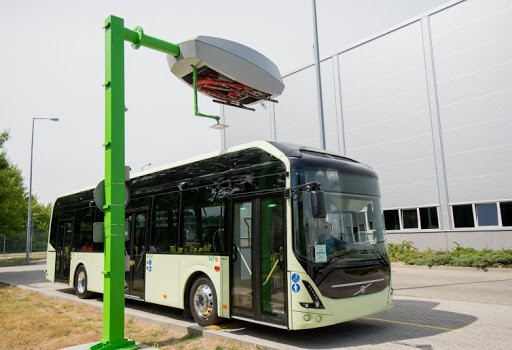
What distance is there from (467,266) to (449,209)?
17.2ft

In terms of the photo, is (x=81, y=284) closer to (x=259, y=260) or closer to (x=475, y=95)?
(x=259, y=260)

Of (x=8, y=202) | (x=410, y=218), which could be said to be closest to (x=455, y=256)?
(x=410, y=218)

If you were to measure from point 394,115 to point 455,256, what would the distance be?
9594mm

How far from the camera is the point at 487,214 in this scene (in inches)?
855

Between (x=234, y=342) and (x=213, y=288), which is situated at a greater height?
(x=213, y=288)

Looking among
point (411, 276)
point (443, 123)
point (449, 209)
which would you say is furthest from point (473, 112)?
point (411, 276)

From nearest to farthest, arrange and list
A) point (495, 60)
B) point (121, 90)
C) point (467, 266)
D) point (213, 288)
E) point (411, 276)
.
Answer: point (121, 90)
point (213, 288)
point (411, 276)
point (467, 266)
point (495, 60)

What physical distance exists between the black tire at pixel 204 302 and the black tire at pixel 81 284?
563 centimetres

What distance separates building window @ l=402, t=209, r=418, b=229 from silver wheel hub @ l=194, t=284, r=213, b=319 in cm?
1898

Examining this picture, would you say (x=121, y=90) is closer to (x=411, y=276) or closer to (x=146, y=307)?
(x=146, y=307)

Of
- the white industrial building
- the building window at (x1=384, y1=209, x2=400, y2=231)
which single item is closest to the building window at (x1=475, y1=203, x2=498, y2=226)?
the white industrial building

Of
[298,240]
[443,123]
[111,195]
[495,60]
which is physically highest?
[495,60]

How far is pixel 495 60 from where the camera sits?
2198cm

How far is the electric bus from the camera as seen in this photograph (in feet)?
22.6
